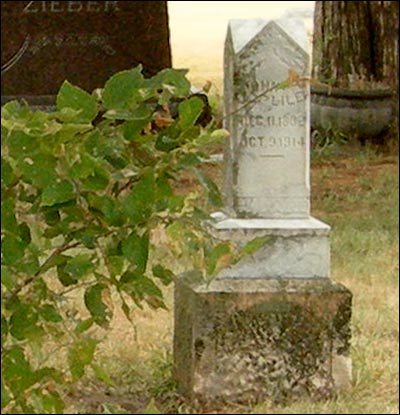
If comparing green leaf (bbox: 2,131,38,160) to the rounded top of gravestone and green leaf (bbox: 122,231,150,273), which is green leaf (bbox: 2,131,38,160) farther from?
the rounded top of gravestone

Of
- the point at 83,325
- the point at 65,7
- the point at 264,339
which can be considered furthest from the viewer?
the point at 65,7

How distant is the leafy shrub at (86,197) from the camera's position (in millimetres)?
1904

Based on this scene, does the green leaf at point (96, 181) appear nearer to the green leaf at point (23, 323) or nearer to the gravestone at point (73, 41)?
the green leaf at point (23, 323)

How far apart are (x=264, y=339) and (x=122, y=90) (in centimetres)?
343

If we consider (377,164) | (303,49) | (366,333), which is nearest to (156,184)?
(303,49)

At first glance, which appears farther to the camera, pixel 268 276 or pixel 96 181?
pixel 268 276

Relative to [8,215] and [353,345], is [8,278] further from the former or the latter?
[353,345]

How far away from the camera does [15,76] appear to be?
977 centimetres

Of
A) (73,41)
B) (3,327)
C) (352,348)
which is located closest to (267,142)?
(352,348)

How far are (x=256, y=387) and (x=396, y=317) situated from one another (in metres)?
1.29

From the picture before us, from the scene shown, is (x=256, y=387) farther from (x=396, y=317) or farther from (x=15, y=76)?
(x=15, y=76)

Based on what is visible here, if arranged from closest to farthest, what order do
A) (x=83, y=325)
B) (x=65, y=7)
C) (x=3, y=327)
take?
(x=3, y=327), (x=83, y=325), (x=65, y=7)

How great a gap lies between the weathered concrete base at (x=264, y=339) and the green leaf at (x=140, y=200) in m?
3.26

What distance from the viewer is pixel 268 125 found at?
17.6ft
